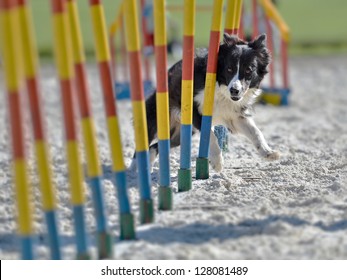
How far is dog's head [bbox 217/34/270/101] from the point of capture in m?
5.95

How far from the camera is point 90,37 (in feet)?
62.4

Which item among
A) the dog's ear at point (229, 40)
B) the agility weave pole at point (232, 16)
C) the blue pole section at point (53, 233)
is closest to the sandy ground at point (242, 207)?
the blue pole section at point (53, 233)

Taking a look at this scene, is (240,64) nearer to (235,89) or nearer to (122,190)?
(235,89)

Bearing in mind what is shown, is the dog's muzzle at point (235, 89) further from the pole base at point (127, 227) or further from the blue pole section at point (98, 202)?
the blue pole section at point (98, 202)

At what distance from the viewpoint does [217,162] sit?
6.12m

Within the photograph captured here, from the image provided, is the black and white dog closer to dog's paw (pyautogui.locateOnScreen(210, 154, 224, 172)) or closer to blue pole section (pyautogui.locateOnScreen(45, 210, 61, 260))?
dog's paw (pyautogui.locateOnScreen(210, 154, 224, 172))

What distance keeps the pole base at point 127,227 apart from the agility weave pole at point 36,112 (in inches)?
24.3

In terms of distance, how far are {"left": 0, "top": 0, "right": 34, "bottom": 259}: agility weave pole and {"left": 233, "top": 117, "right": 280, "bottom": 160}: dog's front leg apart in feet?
9.51

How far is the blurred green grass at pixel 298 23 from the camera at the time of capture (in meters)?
19.1

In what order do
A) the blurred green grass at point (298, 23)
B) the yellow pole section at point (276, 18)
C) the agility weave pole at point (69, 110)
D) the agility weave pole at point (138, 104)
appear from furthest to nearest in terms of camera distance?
the blurred green grass at point (298, 23), the yellow pole section at point (276, 18), the agility weave pole at point (138, 104), the agility weave pole at point (69, 110)
